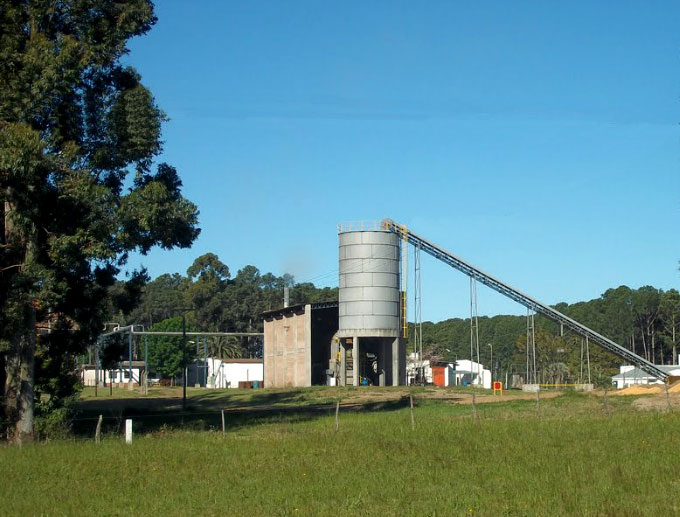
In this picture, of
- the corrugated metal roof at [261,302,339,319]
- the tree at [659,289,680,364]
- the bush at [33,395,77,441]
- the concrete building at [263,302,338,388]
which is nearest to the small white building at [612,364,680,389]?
the tree at [659,289,680,364]

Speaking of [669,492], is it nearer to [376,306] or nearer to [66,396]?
[66,396]

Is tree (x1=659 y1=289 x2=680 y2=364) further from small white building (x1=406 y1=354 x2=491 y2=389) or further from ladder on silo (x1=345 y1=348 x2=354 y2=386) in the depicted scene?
ladder on silo (x1=345 y1=348 x2=354 y2=386)

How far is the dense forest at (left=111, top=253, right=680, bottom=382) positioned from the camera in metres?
121

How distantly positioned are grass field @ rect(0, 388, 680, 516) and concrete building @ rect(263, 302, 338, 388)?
48461 millimetres

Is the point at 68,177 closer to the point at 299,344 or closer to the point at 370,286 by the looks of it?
the point at 370,286

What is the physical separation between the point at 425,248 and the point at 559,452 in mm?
57442

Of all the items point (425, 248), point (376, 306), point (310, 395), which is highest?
point (425, 248)

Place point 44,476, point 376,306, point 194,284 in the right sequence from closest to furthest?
point 44,476
point 376,306
point 194,284

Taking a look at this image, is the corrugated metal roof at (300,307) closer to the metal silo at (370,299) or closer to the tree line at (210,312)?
the metal silo at (370,299)

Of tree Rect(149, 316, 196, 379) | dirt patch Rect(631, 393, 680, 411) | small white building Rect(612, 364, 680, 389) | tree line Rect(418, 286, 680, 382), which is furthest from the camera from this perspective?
tree Rect(149, 316, 196, 379)

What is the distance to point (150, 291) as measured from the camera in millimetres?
197625

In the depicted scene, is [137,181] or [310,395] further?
[310,395]

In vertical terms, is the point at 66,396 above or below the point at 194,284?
below

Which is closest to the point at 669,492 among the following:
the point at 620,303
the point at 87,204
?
the point at 87,204
